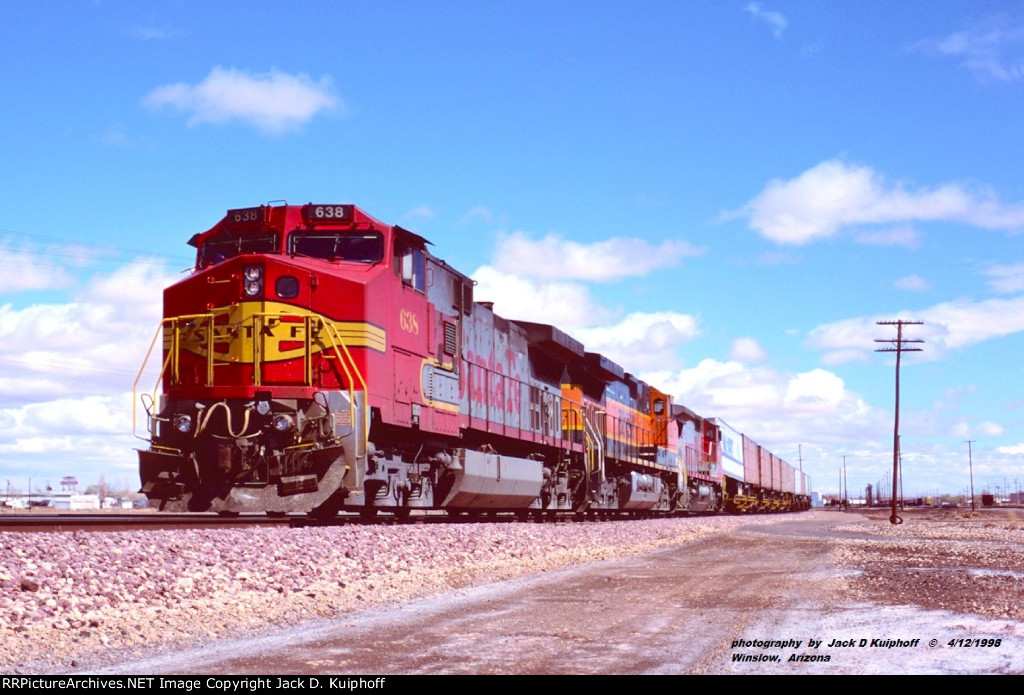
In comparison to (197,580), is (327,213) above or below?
above

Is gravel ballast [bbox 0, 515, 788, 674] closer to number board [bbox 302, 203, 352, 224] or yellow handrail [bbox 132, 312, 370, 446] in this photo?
yellow handrail [bbox 132, 312, 370, 446]

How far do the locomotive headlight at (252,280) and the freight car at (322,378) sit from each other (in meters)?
0.02

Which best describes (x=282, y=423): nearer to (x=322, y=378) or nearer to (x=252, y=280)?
(x=322, y=378)

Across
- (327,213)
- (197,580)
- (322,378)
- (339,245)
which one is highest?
(327,213)

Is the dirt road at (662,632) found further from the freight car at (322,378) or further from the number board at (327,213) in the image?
the number board at (327,213)

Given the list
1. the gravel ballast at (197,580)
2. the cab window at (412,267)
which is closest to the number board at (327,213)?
the cab window at (412,267)

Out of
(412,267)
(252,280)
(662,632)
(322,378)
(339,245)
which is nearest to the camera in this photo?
(662,632)

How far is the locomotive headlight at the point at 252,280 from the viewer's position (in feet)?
49.5

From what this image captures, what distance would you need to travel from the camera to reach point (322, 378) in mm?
14875

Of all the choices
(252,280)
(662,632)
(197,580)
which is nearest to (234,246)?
(252,280)

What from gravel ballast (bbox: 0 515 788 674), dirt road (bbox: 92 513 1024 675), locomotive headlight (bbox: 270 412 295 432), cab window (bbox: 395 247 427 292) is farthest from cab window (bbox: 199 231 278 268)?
dirt road (bbox: 92 513 1024 675)

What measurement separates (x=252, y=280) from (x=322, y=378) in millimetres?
1772

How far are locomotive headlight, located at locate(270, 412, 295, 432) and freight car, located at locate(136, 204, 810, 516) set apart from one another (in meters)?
0.02

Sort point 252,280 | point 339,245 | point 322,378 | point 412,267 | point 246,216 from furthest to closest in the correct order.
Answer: point 412,267
point 246,216
point 339,245
point 252,280
point 322,378
